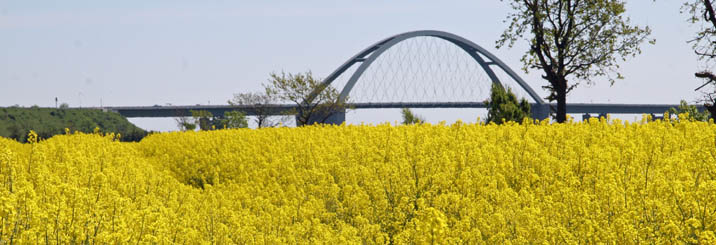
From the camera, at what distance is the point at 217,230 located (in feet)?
23.0

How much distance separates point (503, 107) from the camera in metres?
32.9

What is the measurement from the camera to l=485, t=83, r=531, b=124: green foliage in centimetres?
3291

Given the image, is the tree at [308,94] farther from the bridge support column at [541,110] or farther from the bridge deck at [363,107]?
the bridge support column at [541,110]

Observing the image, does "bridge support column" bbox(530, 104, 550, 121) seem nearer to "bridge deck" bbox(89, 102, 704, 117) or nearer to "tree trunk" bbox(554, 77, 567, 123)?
"bridge deck" bbox(89, 102, 704, 117)

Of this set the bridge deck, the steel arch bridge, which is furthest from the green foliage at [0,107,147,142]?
the steel arch bridge

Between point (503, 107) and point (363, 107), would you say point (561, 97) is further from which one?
point (363, 107)

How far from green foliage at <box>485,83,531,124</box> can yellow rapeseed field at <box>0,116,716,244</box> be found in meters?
19.9

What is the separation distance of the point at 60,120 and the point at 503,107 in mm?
70957

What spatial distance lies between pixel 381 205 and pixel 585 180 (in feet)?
8.85

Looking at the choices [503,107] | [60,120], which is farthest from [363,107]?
[503,107]

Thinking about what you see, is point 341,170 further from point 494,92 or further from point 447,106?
point 447,106

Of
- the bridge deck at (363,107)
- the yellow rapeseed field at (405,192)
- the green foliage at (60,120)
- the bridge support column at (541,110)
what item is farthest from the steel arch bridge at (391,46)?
Answer: the yellow rapeseed field at (405,192)

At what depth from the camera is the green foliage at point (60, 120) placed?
74.5 metres

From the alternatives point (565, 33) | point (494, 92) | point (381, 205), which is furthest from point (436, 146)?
point (494, 92)
